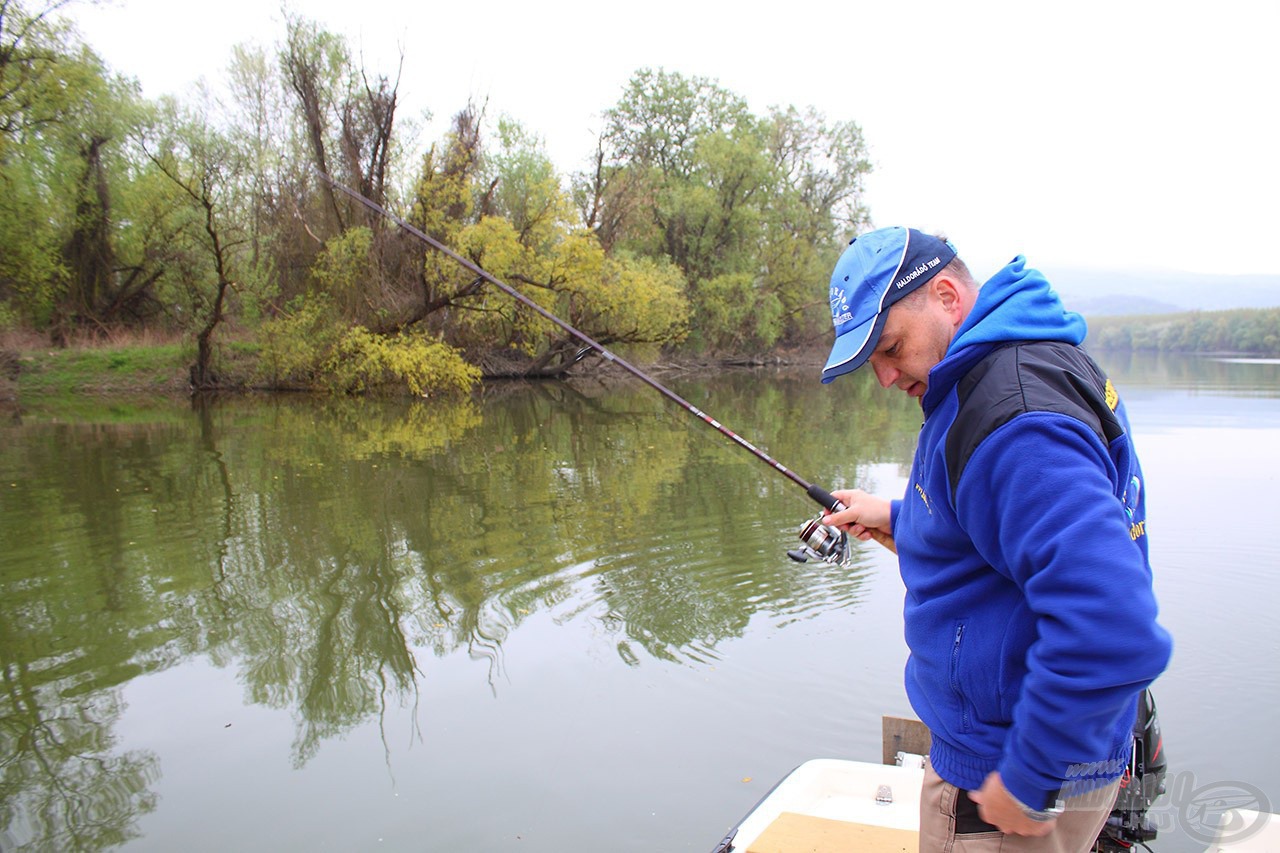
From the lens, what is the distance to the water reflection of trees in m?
4.63

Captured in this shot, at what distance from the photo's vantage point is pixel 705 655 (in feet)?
17.1

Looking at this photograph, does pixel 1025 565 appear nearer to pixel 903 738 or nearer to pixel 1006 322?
pixel 1006 322

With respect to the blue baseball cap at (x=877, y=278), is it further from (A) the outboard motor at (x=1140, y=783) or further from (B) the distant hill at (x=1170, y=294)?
(B) the distant hill at (x=1170, y=294)

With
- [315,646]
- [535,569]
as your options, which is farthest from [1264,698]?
[315,646]

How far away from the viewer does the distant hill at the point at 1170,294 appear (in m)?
132

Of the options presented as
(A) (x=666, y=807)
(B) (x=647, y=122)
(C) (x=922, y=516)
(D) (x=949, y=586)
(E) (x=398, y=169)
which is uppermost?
(B) (x=647, y=122)

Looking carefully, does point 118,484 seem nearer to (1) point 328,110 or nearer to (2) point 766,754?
(2) point 766,754

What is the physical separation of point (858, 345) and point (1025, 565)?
502 mm

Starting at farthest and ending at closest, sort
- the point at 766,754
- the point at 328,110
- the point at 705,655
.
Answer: the point at 328,110, the point at 705,655, the point at 766,754

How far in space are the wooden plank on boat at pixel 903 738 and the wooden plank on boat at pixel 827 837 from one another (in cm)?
44

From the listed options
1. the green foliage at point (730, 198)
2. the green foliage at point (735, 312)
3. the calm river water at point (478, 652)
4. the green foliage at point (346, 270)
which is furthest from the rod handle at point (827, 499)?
the green foliage at point (735, 312)

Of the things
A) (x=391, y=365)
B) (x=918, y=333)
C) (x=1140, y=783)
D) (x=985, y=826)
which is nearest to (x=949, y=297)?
(x=918, y=333)

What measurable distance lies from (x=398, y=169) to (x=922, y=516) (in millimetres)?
28549

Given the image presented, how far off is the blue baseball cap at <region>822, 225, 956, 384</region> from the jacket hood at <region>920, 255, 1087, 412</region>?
0.12 m
